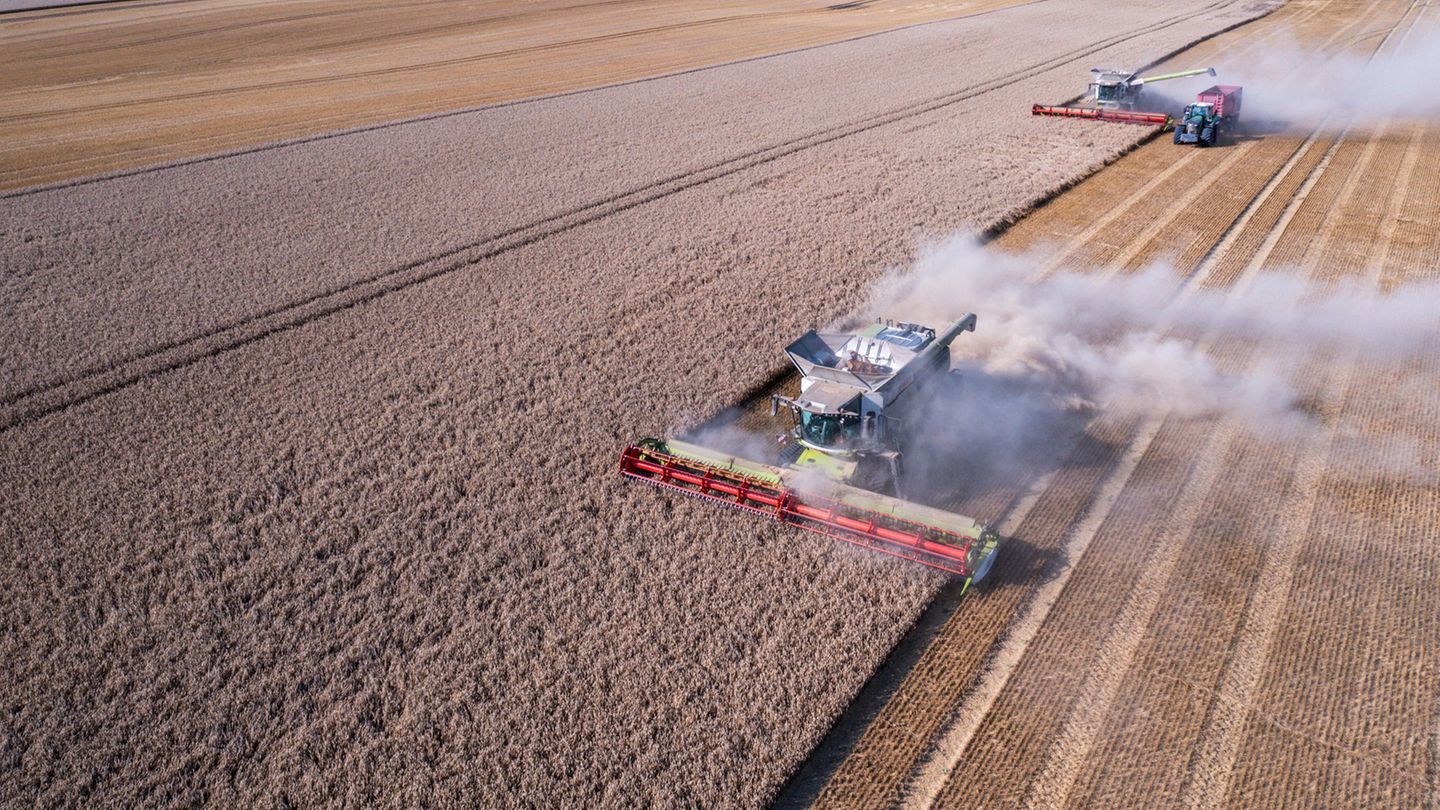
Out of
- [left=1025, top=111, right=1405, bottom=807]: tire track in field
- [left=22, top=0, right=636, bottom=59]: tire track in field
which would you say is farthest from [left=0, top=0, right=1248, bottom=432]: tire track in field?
[left=22, top=0, right=636, bottom=59]: tire track in field

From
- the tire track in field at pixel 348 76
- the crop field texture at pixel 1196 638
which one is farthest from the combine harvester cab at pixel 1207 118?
the tire track in field at pixel 348 76

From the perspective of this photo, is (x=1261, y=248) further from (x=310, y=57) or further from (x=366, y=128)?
(x=310, y=57)

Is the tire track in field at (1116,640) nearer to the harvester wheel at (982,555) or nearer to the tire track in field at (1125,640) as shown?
the tire track in field at (1125,640)

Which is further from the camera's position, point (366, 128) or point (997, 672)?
point (366, 128)

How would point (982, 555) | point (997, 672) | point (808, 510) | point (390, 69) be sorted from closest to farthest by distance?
point (997, 672)
point (982, 555)
point (808, 510)
point (390, 69)

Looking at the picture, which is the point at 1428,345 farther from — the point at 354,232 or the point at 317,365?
the point at 354,232

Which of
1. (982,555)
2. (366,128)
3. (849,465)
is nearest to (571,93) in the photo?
(366,128)
